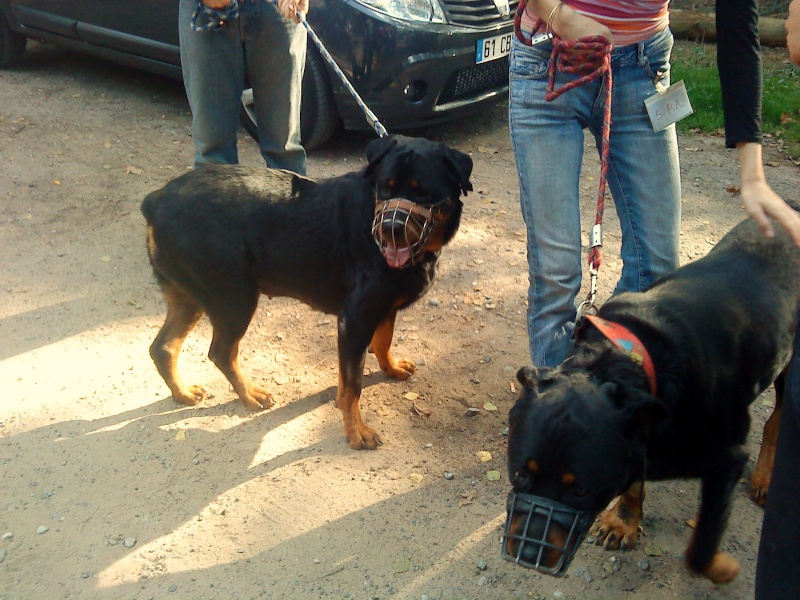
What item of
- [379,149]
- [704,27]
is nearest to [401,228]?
[379,149]

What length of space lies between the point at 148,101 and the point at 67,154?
4.48 feet

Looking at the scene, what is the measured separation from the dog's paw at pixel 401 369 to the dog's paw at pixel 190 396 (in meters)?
0.99

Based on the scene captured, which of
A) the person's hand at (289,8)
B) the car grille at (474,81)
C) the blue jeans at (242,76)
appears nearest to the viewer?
the person's hand at (289,8)

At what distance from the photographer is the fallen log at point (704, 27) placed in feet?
29.2

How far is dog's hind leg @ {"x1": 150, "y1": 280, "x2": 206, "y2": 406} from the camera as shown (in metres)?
3.67

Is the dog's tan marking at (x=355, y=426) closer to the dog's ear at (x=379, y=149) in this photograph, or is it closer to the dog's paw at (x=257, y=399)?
the dog's paw at (x=257, y=399)

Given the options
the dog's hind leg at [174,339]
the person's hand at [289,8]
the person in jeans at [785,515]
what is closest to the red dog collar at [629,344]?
the person in jeans at [785,515]

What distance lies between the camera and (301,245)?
3.44 meters

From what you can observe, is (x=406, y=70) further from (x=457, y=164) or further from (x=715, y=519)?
(x=715, y=519)

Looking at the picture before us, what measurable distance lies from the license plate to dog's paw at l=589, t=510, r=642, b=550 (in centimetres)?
417

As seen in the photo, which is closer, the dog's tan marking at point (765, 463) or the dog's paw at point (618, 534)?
the dog's paw at point (618, 534)

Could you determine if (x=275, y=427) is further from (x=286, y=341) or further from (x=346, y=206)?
(x=346, y=206)

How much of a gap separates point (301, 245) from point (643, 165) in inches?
61.6

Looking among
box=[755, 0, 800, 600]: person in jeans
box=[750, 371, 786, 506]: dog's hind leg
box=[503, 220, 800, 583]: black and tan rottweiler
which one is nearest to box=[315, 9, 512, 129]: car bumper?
box=[503, 220, 800, 583]: black and tan rottweiler
